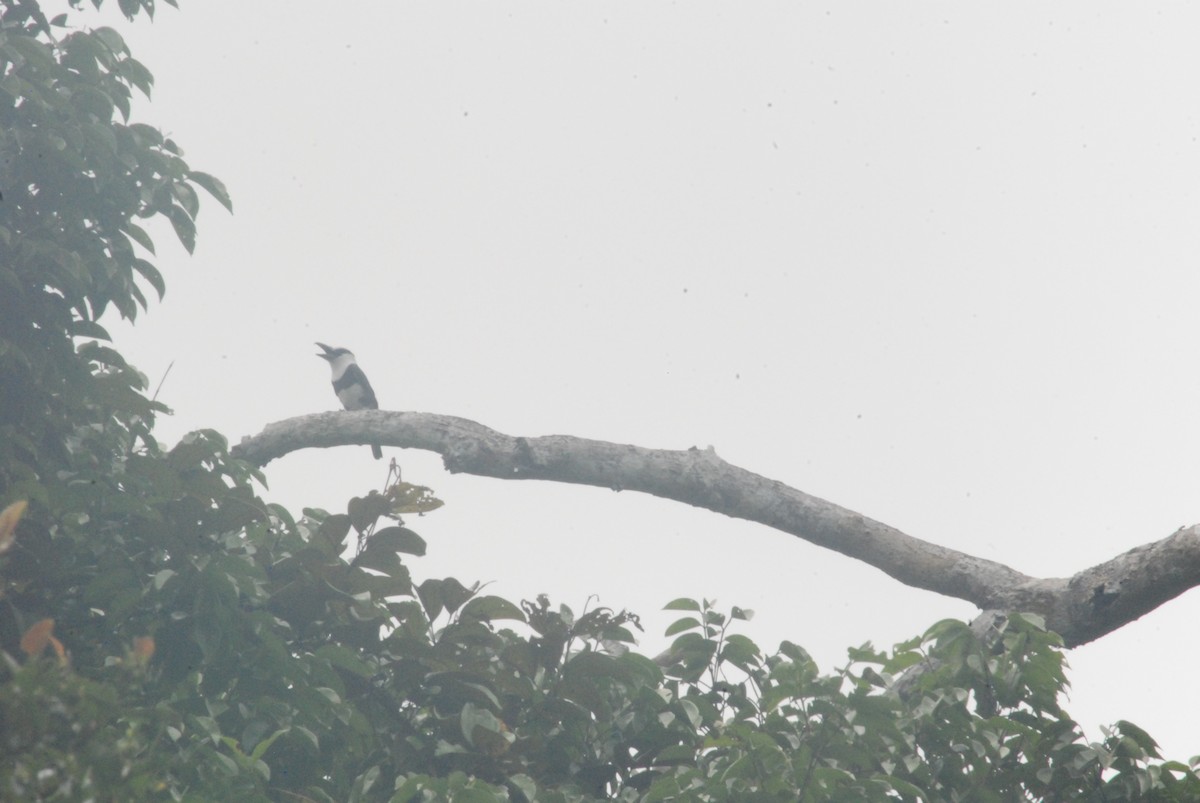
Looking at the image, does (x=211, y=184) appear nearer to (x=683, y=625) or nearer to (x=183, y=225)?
(x=183, y=225)

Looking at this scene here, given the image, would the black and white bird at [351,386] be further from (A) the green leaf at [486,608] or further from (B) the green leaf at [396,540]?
(A) the green leaf at [486,608]

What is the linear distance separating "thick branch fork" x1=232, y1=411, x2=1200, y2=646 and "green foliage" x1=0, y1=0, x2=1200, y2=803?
60cm

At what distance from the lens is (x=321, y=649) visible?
12.1ft

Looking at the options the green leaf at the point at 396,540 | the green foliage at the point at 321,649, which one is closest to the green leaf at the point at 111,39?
the green foliage at the point at 321,649

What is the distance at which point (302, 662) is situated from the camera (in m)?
3.68

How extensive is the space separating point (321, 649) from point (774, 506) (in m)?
2.68

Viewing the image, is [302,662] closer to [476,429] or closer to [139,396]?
[139,396]

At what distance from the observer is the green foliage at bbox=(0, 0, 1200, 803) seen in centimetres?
317

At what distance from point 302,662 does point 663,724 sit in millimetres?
1307

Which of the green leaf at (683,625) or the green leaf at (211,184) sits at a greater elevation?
the green leaf at (211,184)

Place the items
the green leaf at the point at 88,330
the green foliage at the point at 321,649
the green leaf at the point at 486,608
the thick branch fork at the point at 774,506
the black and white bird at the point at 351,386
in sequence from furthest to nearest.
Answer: the black and white bird at the point at 351,386 → the green leaf at the point at 88,330 → the thick branch fork at the point at 774,506 → the green leaf at the point at 486,608 → the green foliage at the point at 321,649

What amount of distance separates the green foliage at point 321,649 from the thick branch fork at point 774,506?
60cm

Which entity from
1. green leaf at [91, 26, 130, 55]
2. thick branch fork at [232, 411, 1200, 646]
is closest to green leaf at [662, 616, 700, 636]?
thick branch fork at [232, 411, 1200, 646]

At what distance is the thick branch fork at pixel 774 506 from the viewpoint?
14.2 feet
